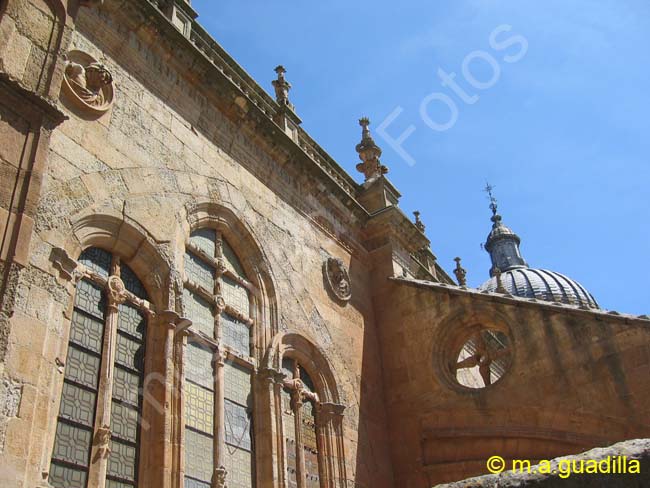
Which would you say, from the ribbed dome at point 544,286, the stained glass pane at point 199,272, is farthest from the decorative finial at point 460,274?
the ribbed dome at point 544,286

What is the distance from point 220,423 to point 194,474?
28.6 inches

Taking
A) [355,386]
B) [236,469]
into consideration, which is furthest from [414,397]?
[236,469]

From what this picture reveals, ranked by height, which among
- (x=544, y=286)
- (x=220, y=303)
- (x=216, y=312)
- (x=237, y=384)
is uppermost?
(x=544, y=286)

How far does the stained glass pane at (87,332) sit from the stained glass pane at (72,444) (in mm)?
877

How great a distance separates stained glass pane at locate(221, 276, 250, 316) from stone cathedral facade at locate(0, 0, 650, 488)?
0.17 ft

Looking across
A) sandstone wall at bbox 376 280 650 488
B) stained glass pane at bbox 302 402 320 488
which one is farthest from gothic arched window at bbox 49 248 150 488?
sandstone wall at bbox 376 280 650 488

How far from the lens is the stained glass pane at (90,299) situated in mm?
7113

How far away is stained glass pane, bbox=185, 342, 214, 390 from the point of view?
8203mm

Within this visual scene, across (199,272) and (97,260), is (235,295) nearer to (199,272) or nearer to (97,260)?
(199,272)

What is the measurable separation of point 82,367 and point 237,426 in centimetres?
254

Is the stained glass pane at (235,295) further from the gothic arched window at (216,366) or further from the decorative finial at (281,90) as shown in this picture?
the decorative finial at (281,90)

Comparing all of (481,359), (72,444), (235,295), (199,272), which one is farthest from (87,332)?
(481,359)

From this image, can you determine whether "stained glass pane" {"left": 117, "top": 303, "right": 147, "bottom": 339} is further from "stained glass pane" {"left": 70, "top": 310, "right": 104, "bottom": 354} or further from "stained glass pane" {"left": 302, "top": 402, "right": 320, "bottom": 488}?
"stained glass pane" {"left": 302, "top": 402, "right": 320, "bottom": 488}

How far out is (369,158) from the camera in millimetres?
15852
